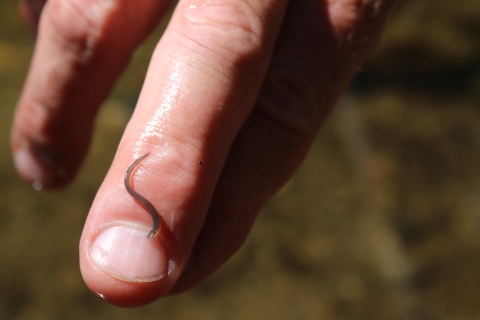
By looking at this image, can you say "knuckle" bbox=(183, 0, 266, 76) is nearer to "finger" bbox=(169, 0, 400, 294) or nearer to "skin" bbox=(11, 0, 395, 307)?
"skin" bbox=(11, 0, 395, 307)

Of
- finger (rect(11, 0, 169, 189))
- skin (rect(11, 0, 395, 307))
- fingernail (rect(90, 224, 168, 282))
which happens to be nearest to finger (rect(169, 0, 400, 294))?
skin (rect(11, 0, 395, 307))

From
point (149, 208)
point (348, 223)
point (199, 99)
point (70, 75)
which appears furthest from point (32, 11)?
point (348, 223)

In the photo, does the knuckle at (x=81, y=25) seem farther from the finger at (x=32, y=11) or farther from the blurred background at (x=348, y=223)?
the blurred background at (x=348, y=223)

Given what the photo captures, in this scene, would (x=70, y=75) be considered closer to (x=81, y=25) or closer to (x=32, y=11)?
(x=81, y=25)

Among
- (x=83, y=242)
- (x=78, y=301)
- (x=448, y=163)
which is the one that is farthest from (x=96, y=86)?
(x=448, y=163)

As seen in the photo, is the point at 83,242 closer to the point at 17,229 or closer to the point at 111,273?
the point at 111,273
